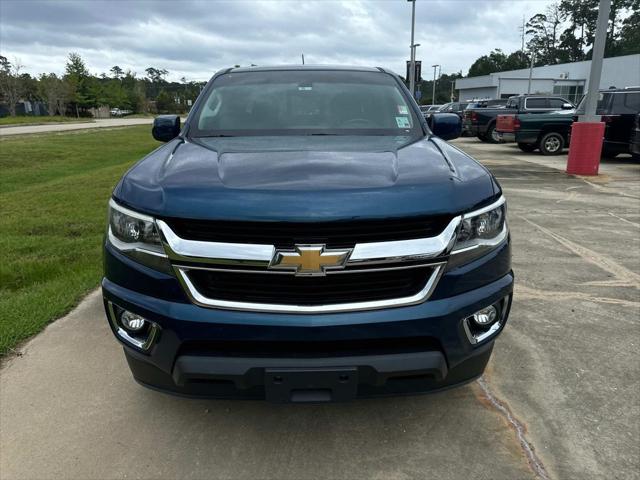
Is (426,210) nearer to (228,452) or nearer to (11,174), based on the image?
(228,452)

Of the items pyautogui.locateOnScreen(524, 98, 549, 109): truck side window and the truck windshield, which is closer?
the truck windshield

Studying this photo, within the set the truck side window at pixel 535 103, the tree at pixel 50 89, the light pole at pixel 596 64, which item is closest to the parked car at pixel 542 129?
the truck side window at pixel 535 103

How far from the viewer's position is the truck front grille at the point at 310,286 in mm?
2041

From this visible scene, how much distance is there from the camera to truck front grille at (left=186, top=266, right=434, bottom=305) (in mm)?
2041

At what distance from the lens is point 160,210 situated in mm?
2072

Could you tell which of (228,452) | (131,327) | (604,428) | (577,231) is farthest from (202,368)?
(577,231)

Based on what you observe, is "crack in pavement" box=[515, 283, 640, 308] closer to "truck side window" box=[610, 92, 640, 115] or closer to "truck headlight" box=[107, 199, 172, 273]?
"truck headlight" box=[107, 199, 172, 273]

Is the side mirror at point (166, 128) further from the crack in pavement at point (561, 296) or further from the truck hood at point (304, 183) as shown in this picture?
the crack in pavement at point (561, 296)

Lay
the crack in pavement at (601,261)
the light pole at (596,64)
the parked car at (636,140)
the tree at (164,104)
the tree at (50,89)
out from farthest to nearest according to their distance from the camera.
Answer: the tree at (164,104) < the tree at (50,89) < the parked car at (636,140) < the light pole at (596,64) < the crack in pavement at (601,261)

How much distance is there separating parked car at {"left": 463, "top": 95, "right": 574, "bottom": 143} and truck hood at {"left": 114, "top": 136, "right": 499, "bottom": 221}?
50.7 feet

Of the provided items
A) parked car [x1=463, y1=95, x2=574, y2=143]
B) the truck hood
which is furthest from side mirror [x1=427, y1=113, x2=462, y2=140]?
parked car [x1=463, y1=95, x2=574, y2=143]

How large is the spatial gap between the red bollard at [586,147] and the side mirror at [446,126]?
8523mm

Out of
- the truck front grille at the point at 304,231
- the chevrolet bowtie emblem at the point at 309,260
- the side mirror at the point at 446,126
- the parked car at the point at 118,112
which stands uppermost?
the side mirror at the point at 446,126

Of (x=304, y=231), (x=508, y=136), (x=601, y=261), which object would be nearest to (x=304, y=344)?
(x=304, y=231)
